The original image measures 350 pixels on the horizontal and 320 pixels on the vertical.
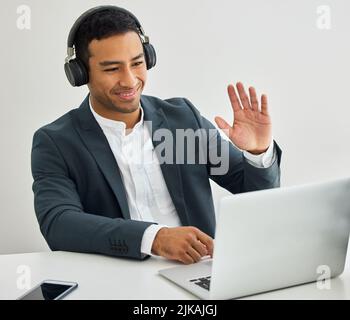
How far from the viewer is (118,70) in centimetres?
175

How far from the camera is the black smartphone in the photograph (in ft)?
3.70

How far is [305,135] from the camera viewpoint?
278cm

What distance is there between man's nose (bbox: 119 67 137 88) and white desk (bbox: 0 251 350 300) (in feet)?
1.77

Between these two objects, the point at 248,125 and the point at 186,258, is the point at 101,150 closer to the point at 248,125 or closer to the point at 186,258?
the point at 248,125

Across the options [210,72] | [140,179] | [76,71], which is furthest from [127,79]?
[210,72]

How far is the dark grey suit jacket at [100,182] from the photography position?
4.66 feet

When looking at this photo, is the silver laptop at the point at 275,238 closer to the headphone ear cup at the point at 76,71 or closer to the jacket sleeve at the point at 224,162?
the jacket sleeve at the point at 224,162

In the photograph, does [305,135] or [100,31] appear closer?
[100,31]

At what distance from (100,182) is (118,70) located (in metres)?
0.33

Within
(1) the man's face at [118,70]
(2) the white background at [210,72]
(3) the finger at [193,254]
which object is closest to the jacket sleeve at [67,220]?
(3) the finger at [193,254]

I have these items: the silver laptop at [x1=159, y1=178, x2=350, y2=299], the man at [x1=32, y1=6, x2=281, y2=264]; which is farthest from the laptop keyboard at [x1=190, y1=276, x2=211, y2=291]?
the man at [x1=32, y1=6, x2=281, y2=264]
